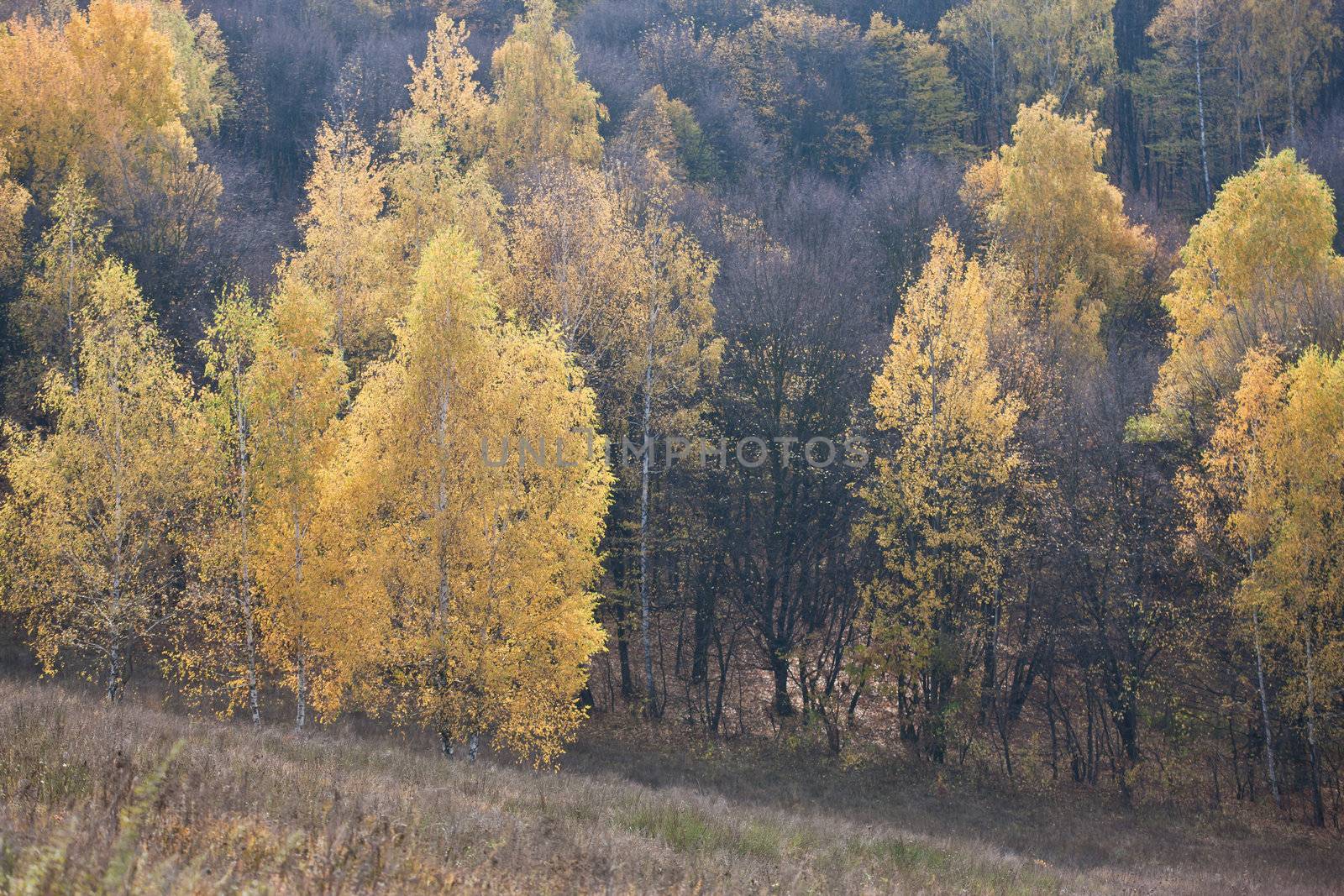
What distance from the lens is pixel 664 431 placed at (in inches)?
Result: 1110

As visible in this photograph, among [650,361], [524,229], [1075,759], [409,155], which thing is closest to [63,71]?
[409,155]

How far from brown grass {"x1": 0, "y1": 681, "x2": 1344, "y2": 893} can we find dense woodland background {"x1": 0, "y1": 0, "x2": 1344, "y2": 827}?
2499 mm

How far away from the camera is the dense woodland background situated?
1866 centimetres

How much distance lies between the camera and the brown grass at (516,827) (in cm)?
686

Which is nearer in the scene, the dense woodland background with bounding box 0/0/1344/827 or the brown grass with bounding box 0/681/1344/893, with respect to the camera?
the brown grass with bounding box 0/681/1344/893

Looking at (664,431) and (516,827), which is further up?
(664,431)

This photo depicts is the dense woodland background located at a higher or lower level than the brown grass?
higher

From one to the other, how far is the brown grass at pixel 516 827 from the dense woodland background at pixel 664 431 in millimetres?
2499

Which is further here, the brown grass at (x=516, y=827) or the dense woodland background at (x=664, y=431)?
the dense woodland background at (x=664, y=431)

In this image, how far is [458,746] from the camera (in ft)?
75.4

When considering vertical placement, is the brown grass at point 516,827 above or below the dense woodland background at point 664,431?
below

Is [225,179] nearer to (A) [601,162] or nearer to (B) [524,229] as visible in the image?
(A) [601,162]

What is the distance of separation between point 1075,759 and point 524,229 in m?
21.2

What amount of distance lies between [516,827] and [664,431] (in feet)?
61.1
